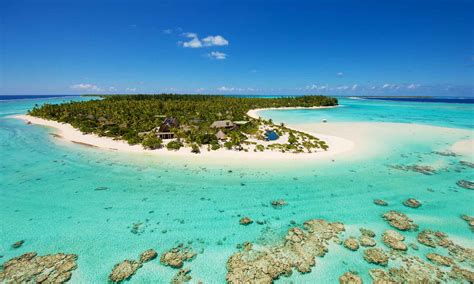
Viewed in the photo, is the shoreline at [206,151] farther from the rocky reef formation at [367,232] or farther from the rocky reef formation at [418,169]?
the rocky reef formation at [367,232]

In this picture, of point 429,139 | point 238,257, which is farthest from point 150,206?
point 429,139

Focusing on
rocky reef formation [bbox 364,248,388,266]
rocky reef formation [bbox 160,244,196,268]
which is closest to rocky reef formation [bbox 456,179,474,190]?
rocky reef formation [bbox 364,248,388,266]

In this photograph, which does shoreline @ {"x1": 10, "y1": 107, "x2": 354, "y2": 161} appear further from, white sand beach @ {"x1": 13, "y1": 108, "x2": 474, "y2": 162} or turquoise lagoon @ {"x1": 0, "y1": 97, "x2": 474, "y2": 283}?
turquoise lagoon @ {"x1": 0, "y1": 97, "x2": 474, "y2": 283}

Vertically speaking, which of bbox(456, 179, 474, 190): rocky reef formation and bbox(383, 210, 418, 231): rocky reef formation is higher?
bbox(456, 179, 474, 190): rocky reef formation

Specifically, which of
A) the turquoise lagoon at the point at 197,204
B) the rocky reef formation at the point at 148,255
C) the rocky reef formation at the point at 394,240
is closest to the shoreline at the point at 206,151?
the turquoise lagoon at the point at 197,204

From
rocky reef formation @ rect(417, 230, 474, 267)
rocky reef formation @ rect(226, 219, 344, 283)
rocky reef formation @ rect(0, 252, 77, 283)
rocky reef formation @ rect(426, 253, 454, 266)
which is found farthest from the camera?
rocky reef formation @ rect(417, 230, 474, 267)

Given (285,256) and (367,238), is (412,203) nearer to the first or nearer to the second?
Result: (367,238)
